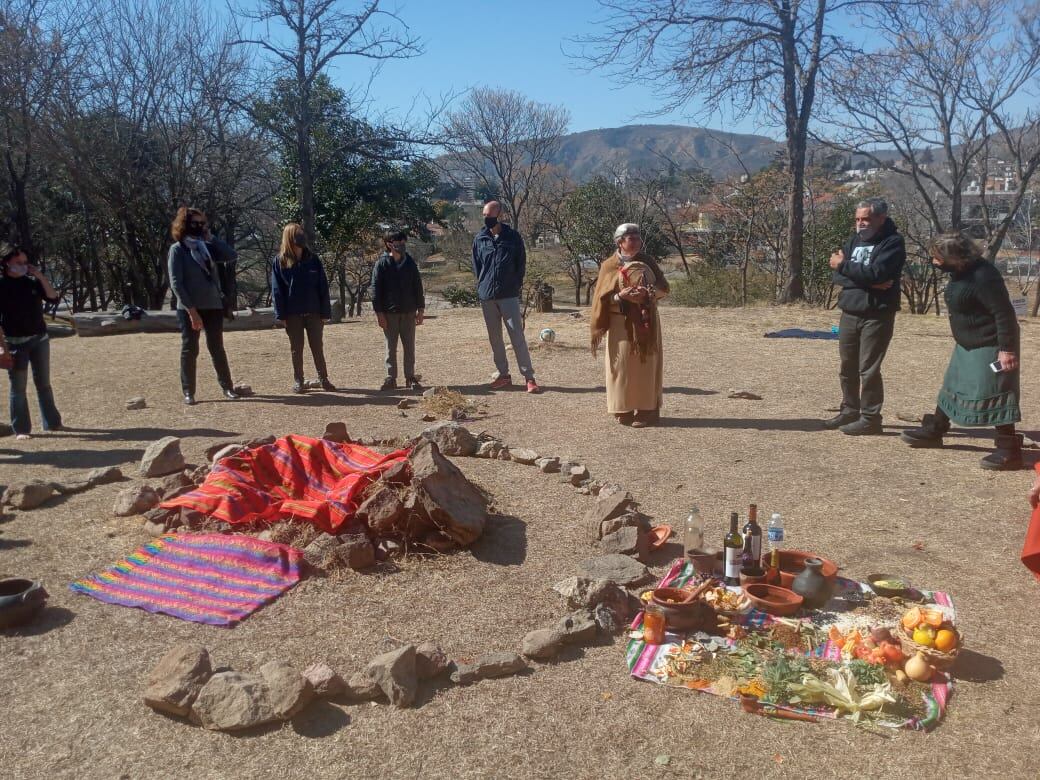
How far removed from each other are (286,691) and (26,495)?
3357 millimetres

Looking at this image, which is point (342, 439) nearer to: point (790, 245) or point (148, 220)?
point (790, 245)

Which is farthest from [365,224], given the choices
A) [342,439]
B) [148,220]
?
[342,439]

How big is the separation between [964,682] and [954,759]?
568 mm

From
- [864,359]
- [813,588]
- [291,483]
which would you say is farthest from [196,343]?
[813,588]

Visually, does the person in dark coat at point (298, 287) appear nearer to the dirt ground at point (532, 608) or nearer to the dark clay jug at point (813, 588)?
the dirt ground at point (532, 608)

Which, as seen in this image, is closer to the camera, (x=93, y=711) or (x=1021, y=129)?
(x=93, y=711)

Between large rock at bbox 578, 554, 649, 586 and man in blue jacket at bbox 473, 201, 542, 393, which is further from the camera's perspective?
man in blue jacket at bbox 473, 201, 542, 393

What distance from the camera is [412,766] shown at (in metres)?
2.92

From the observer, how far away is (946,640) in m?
3.43

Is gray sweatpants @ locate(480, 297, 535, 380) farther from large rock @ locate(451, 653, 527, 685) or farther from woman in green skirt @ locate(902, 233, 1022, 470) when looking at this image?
large rock @ locate(451, 653, 527, 685)

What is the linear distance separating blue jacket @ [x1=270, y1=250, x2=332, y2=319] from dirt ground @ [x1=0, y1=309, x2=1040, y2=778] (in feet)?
3.26

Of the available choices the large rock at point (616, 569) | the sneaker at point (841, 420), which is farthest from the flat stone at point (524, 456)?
the sneaker at point (841, 420)

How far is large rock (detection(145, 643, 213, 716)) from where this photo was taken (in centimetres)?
318

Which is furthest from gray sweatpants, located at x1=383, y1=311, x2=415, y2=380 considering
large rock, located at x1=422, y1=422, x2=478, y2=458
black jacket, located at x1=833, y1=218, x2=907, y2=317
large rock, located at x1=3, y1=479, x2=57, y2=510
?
black jacket, located at x1=833, y1=218, x2=907, y2=317
